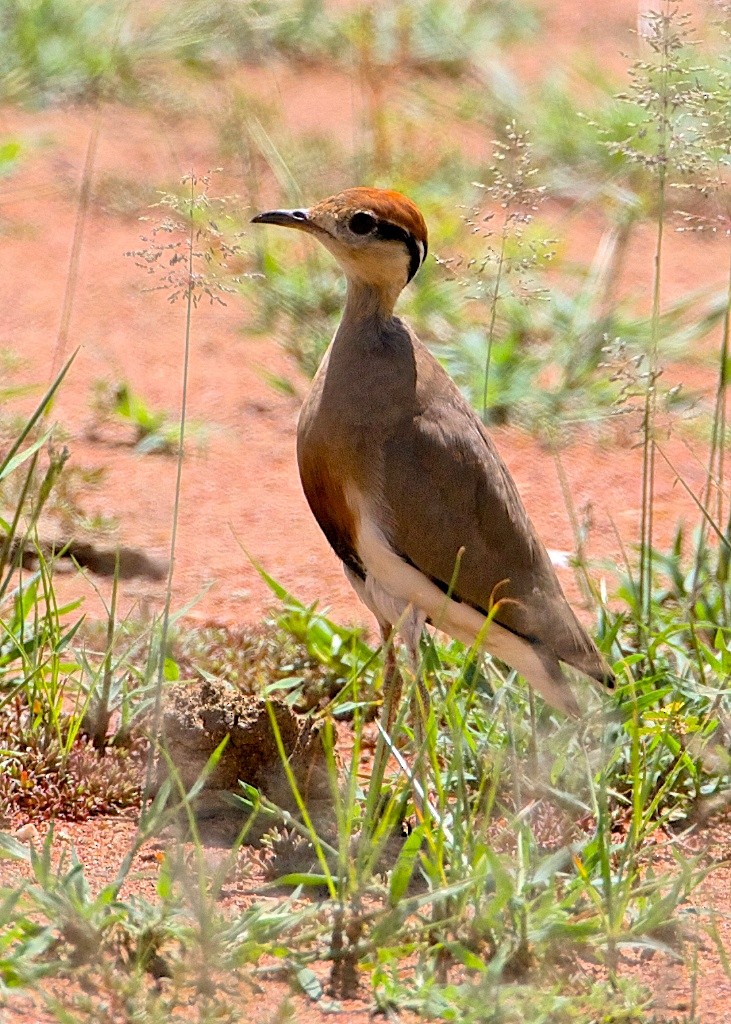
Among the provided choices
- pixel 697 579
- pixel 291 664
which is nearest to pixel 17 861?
pixel 291 664

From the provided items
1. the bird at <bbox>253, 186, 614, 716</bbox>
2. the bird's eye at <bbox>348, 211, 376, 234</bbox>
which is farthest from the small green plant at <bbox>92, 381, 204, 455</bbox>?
the bird's eye at <bbox>348, 211, 376, 234</bbox>

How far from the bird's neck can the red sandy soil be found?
2.55 ft

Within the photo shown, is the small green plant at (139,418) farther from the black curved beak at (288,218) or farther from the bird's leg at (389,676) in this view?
the black curved beak at (288,218)

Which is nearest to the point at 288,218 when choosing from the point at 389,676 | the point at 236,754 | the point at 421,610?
the point at 421,610

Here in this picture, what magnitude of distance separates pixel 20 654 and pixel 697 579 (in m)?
1.98

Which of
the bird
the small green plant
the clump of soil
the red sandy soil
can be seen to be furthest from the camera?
the small green plant

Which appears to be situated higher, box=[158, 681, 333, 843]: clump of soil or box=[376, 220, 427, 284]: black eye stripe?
box=[376, 220, 427, 284]: black eye stripe

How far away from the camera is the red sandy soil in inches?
205

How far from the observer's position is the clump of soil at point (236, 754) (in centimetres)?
397

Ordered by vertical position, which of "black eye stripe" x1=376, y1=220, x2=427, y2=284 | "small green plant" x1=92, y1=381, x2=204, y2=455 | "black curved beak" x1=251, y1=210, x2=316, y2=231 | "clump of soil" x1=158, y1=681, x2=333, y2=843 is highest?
"black curved beak" x1=251, y1=210, x2=316, y2=231

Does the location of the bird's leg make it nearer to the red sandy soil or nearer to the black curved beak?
the red sandy soil

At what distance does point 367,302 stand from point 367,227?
229 mm

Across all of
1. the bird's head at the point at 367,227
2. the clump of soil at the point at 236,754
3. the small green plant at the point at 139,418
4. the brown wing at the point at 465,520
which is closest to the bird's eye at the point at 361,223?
the bird's head at the point at 367,227

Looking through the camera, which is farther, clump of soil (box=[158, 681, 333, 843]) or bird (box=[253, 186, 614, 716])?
bird (box=[253, 186, 614, 716])
